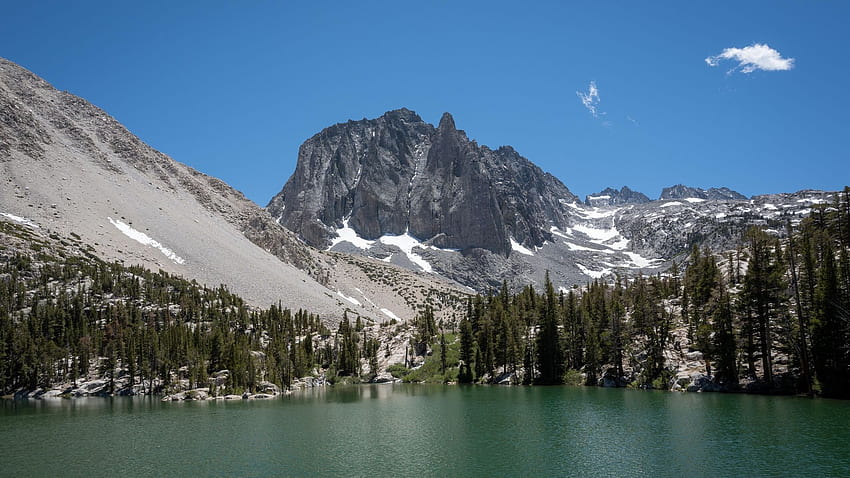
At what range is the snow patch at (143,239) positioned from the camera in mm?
140625

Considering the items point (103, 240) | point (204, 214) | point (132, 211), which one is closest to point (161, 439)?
point (103, 240)

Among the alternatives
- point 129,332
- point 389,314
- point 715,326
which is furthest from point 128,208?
point 715,326

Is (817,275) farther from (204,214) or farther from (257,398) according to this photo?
(204,214)

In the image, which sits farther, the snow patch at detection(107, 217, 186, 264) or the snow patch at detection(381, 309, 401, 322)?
the snow patch at detection(381, 309, 401, 322)

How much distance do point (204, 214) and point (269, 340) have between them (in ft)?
279

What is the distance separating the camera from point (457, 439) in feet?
136

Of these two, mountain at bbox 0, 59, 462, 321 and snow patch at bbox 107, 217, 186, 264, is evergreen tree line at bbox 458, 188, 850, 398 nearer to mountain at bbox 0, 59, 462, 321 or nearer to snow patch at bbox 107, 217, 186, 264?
mountain at bbox 0, 59, 462, 321

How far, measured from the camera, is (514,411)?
55125 mm

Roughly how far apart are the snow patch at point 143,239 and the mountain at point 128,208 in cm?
28

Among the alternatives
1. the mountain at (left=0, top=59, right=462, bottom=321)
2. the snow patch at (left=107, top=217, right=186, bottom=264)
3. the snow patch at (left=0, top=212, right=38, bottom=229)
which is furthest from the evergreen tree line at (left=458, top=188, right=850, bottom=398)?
the snow patch at (left=0, top=212, right=38, bottom=229)

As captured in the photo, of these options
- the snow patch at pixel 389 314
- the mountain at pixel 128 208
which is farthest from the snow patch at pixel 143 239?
the snow patch at pixel 389 314

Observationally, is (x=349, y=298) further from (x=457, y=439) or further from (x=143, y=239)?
(x=457, y=439)

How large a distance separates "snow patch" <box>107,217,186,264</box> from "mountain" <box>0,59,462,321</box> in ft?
0.91

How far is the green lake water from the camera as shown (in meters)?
32.6
